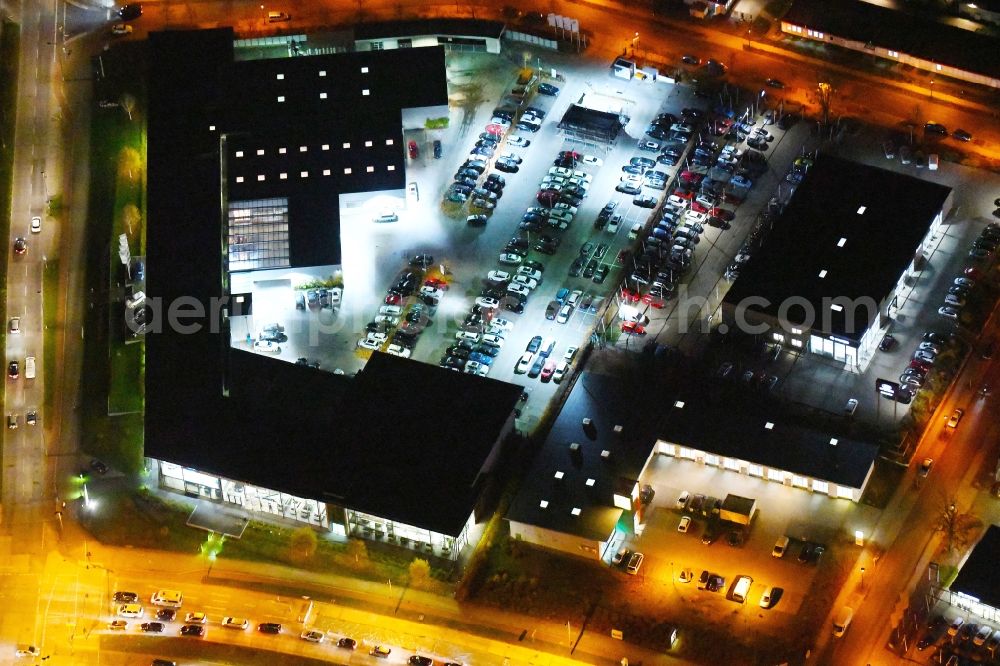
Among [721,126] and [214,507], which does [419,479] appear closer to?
[214,507]

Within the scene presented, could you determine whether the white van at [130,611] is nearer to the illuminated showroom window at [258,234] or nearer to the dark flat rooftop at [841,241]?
the illuminated showroom window at [258,234]

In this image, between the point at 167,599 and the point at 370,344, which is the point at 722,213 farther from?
the point at 167,599

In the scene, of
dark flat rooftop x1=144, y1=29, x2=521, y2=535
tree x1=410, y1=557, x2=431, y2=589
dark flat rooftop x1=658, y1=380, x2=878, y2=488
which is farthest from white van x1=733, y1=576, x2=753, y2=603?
tree x1=410, y1=557, x2=431, y2=589

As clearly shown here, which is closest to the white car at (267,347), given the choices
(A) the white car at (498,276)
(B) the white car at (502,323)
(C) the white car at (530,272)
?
(B) the white car at (502,323)

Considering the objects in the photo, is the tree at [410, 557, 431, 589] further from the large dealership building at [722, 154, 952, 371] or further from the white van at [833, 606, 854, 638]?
the large dealership building at [722, 154, 952, 371]

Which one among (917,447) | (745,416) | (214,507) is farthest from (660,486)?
(214,507)

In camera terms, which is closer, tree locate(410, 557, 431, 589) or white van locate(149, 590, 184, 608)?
white van locate(149, 590, 184, 608)
